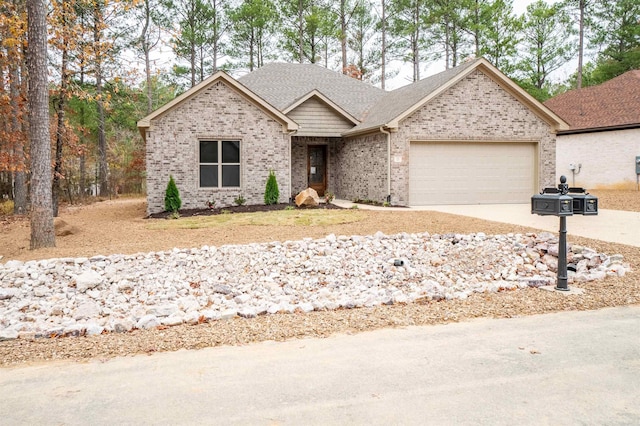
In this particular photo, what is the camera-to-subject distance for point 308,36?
33281mm

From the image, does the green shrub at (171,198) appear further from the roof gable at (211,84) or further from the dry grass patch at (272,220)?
the dry grass patch at (272,220)

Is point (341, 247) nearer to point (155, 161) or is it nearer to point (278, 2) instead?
point (155, 161)

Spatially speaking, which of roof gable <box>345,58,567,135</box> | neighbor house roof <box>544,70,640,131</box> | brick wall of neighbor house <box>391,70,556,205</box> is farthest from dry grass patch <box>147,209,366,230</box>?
neighbor house roof <box>544,70,640,131</box>

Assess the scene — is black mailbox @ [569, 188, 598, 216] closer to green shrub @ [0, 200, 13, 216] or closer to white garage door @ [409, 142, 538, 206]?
white garage door @ [409, 142, 538, 206]

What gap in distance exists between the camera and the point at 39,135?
29.6 feet

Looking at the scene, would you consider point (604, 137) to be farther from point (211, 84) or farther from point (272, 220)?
point (272, 220)

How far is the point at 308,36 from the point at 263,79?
1200 centimetres

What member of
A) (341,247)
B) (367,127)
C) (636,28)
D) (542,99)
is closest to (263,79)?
(367,127)

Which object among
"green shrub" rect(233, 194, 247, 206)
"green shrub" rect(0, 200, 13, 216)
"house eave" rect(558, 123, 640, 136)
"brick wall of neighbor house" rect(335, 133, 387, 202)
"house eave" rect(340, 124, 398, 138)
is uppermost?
"house eave" rect(558, 123, 640, 136)

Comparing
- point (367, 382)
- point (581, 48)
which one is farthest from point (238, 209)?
point (581, 48)

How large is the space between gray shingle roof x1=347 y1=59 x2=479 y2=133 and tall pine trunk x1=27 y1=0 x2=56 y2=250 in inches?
392

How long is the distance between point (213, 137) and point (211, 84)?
5.50 ft

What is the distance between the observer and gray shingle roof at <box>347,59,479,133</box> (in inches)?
647

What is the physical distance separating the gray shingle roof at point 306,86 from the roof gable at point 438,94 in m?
2.60
